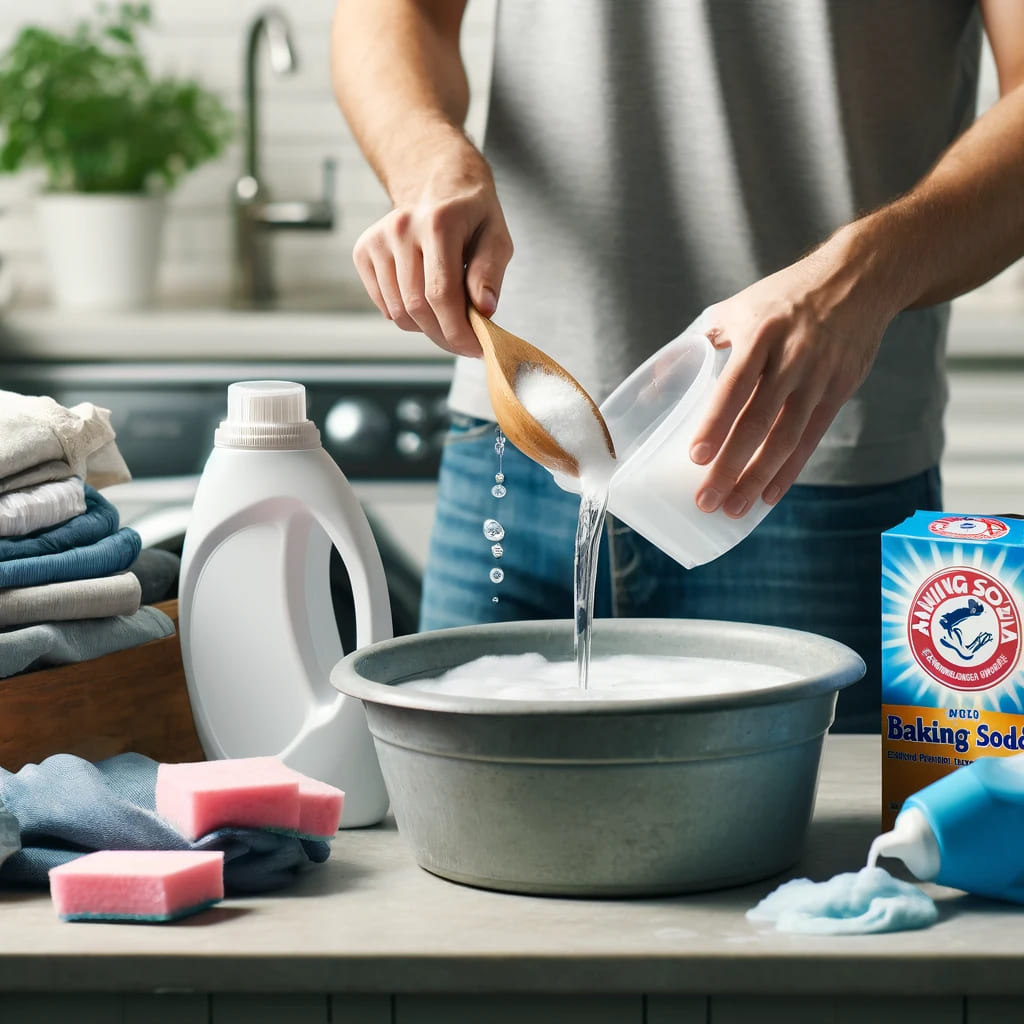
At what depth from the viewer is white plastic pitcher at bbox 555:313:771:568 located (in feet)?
2.51

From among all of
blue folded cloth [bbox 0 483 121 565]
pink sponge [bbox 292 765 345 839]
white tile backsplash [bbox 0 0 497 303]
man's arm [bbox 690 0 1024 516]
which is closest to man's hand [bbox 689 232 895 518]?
man's arm [bbox 690 0 1024 516]

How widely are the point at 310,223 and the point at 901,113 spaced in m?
1.61

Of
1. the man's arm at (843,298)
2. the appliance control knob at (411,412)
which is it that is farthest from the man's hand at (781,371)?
the appliance control knob at (411,412)

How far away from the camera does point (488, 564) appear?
1.20 meters

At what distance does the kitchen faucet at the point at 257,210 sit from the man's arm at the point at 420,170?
143cm

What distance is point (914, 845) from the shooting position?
0.66 m

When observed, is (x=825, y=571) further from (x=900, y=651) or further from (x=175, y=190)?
(x=175, y=190)

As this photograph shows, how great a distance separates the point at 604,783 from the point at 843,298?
38 cm

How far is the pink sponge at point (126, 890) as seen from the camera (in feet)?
2.09

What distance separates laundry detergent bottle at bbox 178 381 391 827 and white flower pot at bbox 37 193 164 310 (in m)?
1.81

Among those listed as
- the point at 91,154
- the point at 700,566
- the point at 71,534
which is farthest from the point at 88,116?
the point at 71,534

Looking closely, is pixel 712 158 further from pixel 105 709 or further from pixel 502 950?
pixel 502 950

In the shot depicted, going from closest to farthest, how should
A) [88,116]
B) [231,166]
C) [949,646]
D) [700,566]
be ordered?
1. [949,646]
2. [700,566]
3. [88,116]
4. [231,166]

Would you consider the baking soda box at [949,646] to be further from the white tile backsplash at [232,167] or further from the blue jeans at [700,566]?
the white tile backsplash at [232,167]
